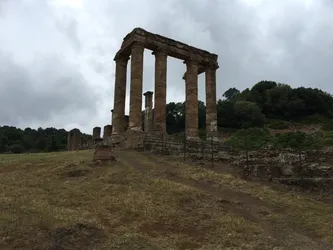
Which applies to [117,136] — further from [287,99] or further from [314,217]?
[287,99]

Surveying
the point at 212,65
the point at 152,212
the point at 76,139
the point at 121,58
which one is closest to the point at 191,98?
the point at 212,65

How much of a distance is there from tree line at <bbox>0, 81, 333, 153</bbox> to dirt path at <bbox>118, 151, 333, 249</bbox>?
58239 millimetres

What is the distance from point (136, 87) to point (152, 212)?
1955 centimetres

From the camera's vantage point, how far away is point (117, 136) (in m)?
33.0

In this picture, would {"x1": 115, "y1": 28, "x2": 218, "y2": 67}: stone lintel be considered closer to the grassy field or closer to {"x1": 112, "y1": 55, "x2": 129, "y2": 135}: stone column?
{"x1": 112, "y1": 55, "x2": 129, "y2": 135}: stone column

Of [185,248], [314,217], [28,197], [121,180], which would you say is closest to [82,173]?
[121,180]

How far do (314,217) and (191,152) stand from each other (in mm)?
14123

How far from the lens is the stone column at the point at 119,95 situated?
3516cm

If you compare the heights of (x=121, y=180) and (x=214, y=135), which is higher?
(x=214, y=135)

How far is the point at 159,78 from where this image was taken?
33.8 meters

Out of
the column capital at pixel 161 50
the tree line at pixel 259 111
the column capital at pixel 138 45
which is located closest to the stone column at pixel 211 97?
the column capital at pixel 161 50

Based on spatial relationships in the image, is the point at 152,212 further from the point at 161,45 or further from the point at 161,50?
the point at 161,45

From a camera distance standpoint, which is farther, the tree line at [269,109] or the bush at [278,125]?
the tree line at [269,109]

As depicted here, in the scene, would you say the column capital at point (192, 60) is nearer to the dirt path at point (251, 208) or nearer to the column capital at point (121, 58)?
the column capital at point (121, 58)
